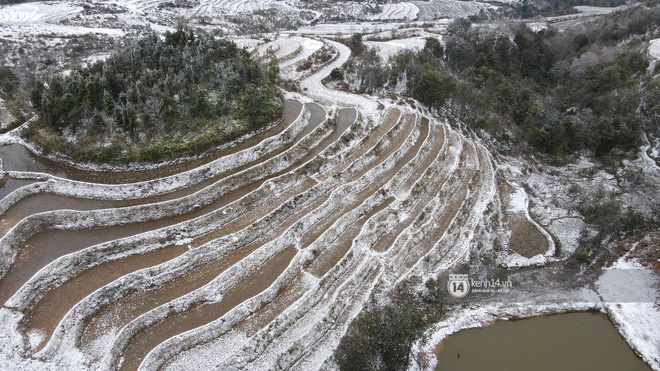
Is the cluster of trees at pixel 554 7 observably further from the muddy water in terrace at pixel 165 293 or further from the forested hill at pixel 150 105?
the muddy water in terrace at pixel 165 293

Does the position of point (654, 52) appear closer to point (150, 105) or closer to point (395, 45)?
point (395, 45)

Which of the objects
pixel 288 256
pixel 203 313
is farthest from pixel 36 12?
pixel 203 313

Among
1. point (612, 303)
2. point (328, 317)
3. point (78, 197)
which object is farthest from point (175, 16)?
point (612, 303)

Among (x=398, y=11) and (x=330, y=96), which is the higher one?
(x=398, y=11)

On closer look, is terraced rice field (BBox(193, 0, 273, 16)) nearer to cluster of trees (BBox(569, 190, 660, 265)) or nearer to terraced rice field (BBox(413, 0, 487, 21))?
terraced rice field (BBox(413, 0, 487, 21))

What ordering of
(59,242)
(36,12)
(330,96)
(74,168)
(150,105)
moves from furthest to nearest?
(36,12) < (330,96) < (150,105) < (74,168) < (59,242)

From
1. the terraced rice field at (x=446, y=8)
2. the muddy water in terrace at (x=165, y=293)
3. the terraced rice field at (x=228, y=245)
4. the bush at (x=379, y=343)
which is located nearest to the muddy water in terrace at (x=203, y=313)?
the terraced rice field at (x=228, y=245)
